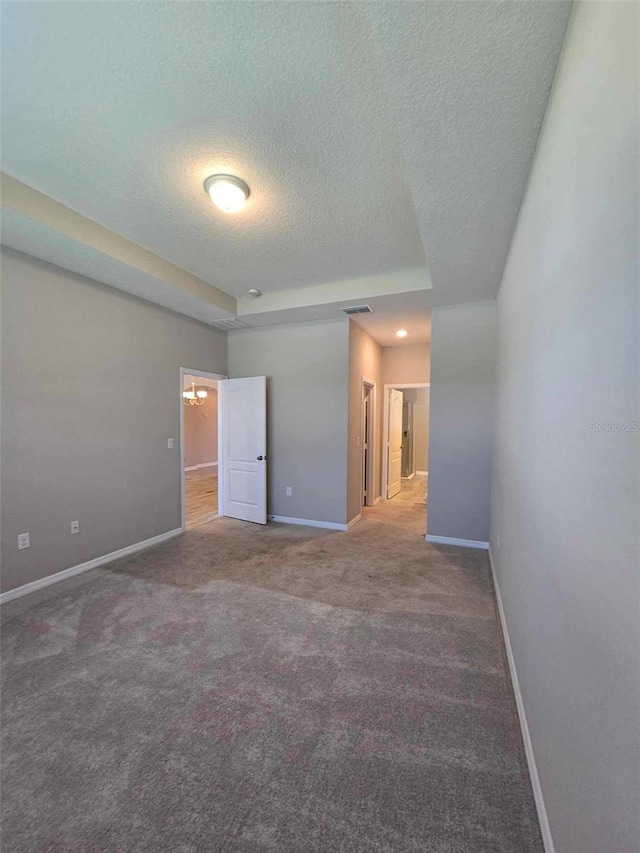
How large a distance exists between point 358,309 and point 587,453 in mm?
3418

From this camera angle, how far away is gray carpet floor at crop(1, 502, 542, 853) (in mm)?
1195

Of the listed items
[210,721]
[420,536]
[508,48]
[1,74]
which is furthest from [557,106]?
[420,536]

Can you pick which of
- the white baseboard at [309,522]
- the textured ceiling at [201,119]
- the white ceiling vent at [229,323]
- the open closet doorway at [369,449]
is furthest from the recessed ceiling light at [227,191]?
the open closet doorway at [369,449]

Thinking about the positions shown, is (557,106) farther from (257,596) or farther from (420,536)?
(420,536)

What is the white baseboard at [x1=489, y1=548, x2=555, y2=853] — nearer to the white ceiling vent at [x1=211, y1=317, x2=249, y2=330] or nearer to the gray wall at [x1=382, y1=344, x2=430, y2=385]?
the white ceiling vent at [x1=211, y1=317, x2=249, y2=330]

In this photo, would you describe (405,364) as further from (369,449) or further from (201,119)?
(201,119)

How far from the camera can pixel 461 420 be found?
13.0 feet

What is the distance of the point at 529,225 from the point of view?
5.89 feet

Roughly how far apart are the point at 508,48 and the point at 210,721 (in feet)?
9.93

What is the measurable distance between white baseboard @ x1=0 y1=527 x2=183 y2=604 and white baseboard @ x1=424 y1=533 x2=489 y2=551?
310 cm

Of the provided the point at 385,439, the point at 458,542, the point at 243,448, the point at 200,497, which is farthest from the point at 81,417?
the point at 385,439

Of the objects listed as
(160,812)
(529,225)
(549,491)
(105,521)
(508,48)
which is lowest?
(160,812)

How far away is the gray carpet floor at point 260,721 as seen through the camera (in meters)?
1.20

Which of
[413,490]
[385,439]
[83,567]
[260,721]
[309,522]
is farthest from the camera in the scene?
[413,490]
